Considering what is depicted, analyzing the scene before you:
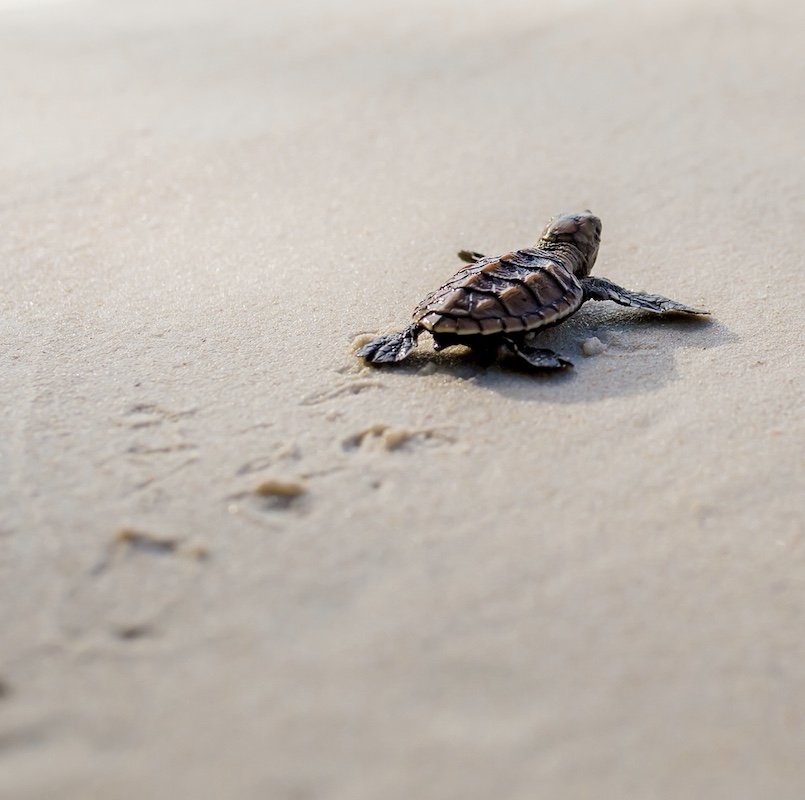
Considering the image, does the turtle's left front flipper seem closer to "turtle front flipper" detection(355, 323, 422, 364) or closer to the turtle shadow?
the turtle shadow

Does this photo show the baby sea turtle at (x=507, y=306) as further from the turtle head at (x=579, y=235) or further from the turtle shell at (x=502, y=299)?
the turtle head at (x=579, y=235)

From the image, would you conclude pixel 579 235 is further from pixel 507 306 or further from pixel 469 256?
pixel 507 306

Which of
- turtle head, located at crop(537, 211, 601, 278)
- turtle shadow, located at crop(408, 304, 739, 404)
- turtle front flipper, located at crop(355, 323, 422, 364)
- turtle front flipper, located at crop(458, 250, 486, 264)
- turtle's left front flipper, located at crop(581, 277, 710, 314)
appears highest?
turtle head, located at crop(537, 211, 601, 278)

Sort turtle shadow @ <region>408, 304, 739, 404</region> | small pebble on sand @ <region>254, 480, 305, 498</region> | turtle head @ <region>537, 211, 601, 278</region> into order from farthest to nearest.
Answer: turtle head @ <region>537, 211, 601, 278</region>
turtle shadow @ <region>408, 304, 739, 404</region>
small pebble on sand @ <region>254, 480, 305, 498</region>

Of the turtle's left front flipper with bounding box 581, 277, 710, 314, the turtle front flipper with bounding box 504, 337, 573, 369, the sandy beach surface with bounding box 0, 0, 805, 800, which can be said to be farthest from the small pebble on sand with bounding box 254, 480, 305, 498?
the turtle's left front flipper with bounding box 581, 277, 710, 314

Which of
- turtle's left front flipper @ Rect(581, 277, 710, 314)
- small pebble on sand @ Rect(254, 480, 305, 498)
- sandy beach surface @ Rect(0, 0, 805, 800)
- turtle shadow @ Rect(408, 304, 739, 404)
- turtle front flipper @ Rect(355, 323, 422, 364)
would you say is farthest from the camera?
turtle's left front flipper @ Rect(581, 277, 710, 314)

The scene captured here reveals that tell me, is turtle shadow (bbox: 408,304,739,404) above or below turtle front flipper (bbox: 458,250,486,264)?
below

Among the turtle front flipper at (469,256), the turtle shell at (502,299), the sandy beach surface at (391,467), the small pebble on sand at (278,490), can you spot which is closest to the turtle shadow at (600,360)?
the sandy beach surface at (391,467)
